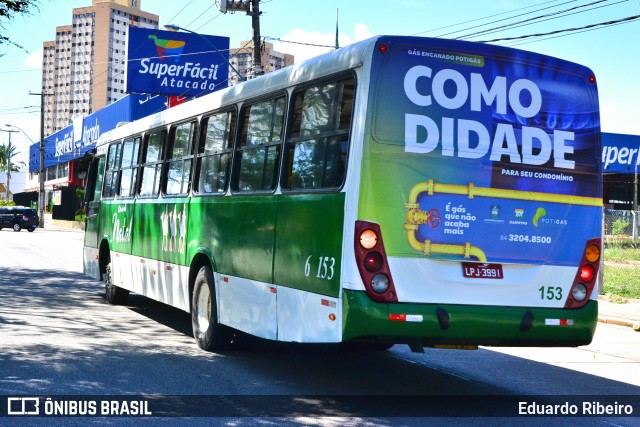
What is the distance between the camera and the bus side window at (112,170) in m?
14.9

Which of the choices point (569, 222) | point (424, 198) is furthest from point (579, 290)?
point (424, 198)

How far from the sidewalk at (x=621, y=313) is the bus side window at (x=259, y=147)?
28.2 feet

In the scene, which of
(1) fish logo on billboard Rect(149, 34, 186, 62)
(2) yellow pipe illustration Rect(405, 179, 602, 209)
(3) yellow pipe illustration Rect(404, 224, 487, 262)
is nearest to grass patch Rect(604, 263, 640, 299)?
(2) yellow pipe illustration Rect(405, 179, 602, 209)

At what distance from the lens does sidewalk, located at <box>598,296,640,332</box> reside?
596 inches

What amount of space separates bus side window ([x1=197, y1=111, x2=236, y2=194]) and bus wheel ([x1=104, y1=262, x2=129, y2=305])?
5090 mm

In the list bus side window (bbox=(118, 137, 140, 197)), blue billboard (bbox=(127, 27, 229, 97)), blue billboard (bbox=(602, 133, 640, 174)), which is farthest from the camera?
blue billboard (bbox=(602, 133, 640, 174))

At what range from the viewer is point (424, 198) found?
7172mm

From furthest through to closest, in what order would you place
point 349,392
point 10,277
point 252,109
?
point 10,277 < point 252,109 < point 349,392

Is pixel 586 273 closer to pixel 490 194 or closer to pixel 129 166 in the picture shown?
pixel 490 194

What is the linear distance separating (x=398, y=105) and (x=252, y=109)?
2.56 meters

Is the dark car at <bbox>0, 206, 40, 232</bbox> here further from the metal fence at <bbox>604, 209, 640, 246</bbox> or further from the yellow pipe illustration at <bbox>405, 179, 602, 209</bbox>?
the yellow pipe illustration at <bbox>405, 179, 602, 209</bbox>

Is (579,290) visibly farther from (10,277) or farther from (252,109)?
(10,277)

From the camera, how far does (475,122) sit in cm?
741

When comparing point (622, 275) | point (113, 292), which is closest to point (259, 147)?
point (113, 292)
